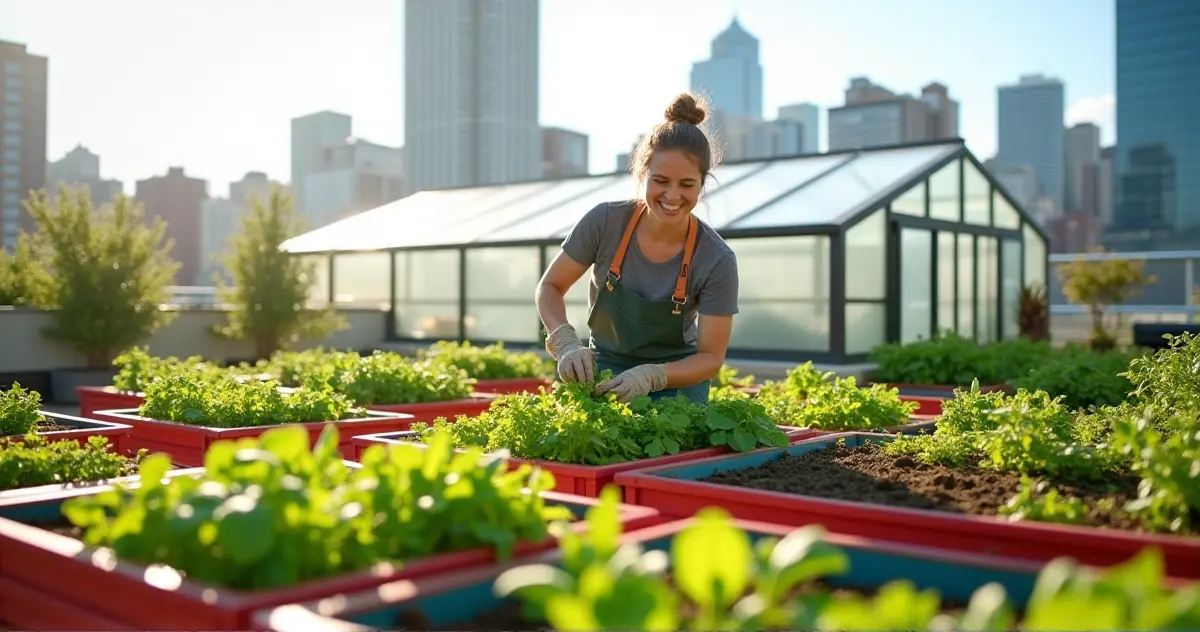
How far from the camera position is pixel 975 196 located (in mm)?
11789

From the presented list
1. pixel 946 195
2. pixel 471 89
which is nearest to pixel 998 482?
pixel 946 195

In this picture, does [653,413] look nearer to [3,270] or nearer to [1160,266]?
[3,270]

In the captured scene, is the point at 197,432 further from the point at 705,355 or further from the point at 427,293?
the point at 427,293

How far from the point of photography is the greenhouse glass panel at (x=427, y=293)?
40.8 feet

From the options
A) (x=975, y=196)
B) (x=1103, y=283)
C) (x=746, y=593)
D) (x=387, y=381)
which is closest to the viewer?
(x=746, y=593)

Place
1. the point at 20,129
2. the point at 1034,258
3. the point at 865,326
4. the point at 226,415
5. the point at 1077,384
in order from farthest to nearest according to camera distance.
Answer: the point at 20,129 < the point at 1034,258 < the point at 865,326 < the point at 1077,384 < the point at 226,415

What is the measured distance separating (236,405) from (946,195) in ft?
29.7

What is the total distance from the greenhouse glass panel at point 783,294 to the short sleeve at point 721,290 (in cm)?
616

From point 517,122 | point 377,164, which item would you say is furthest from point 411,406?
point 517,122

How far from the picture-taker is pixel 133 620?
5.55ft

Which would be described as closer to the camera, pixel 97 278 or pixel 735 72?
pixel 97 278

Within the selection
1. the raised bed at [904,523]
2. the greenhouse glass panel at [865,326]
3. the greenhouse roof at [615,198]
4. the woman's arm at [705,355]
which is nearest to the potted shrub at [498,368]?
the greenhouse roof at [615,198]

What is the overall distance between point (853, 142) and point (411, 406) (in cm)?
7386

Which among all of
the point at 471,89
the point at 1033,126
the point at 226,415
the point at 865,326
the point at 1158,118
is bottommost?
the point at 226,415
